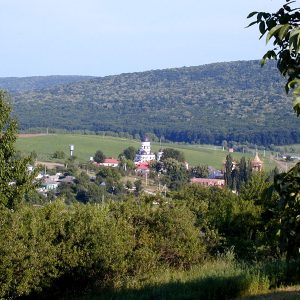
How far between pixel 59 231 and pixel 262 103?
14532 centimetres

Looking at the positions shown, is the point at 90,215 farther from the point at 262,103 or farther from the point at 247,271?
the point at 262,103

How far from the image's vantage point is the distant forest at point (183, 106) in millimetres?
134000

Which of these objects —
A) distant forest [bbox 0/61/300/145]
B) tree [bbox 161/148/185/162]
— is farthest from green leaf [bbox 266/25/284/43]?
distant forest [bbox 0/61/300/145]

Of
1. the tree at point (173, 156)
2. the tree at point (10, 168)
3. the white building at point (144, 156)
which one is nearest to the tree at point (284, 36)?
the tree at point (10, 168)

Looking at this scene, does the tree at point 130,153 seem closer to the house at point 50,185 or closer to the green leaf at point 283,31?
the house at point 50,185

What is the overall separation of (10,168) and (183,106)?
6181 inches

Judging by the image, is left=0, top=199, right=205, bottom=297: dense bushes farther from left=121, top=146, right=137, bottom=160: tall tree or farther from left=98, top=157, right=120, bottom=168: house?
left=121, top=146, right=137, bottom=160: tall tree

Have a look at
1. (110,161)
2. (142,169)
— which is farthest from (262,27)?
(110,161)

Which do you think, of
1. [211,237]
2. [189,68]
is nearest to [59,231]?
[211,237]

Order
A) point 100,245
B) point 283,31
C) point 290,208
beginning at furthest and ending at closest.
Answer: point 100,245 → point 290,208 → point 283,31

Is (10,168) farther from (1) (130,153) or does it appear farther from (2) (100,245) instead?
(1) (130,153)

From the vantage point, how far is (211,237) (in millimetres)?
18297

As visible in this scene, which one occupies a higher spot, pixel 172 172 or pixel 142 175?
pixel 172 172

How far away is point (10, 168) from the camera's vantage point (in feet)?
45.3
